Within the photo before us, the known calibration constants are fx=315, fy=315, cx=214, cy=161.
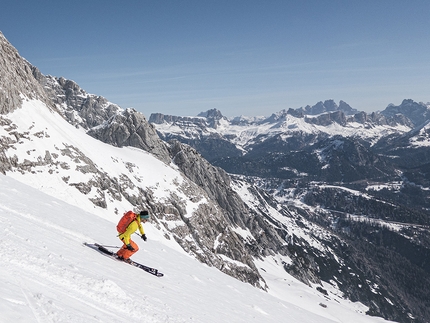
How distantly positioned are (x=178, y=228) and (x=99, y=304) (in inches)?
2860

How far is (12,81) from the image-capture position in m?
62.6

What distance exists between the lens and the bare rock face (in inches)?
2276

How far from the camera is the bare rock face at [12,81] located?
57812 mm

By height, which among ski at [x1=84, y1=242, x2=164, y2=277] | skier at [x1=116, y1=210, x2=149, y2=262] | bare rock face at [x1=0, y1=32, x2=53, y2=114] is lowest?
ski at [x1=84, y1=242, x2=164, y2=277]

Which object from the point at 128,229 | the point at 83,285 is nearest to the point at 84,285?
the point at 83,285

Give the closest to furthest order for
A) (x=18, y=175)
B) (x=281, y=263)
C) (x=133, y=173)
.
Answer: (x=18, y=175), (x=133, y=173), (x=281, y=263)

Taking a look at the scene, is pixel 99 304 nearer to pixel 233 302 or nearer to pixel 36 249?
pixel 36 249

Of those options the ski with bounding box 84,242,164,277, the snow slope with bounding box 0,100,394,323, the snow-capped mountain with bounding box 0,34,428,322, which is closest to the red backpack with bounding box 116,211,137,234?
the ski with bounding box 84,242,164,277

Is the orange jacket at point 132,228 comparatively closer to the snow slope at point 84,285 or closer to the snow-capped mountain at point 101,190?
the snow slope at point 84,285

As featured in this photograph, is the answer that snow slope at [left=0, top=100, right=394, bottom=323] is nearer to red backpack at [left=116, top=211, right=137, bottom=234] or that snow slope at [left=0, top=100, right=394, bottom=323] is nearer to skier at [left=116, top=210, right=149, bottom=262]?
skier at [left=116, top=210, right=149, bottom=262]

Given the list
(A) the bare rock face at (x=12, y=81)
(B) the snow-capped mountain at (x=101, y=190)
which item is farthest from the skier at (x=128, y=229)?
(A) the bare rock face at (x=12, y=81)

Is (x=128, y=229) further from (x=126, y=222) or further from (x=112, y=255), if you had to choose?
(x=112, y=255)

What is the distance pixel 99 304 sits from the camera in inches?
436

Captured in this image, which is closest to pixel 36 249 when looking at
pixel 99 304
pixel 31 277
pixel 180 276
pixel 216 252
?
pixel 31 277
